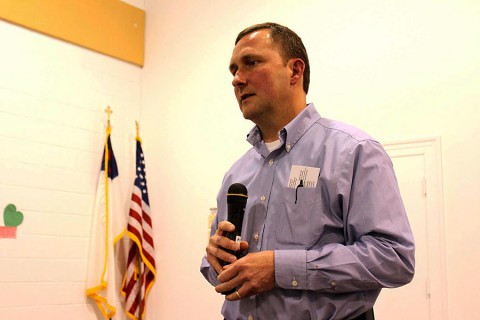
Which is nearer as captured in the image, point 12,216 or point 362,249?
point 362,249

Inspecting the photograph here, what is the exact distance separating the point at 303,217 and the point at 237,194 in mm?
206

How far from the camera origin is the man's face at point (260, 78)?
1.79 meters

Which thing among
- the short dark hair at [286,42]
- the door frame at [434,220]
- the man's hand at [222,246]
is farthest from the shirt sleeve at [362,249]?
the door frame at [434,220]

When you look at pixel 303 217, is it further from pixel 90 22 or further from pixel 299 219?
pixel 90 22

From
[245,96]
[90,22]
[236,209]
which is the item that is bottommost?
[236,209]

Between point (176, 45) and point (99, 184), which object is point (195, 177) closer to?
point (99, 184)

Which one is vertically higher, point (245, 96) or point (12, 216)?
point (245, 96)

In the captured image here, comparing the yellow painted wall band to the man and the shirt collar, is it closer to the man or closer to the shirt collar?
the man

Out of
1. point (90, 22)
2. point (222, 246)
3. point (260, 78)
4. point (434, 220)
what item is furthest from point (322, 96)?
point (222, 246)

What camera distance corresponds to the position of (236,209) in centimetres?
160

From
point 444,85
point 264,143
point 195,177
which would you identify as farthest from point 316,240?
point 195,177

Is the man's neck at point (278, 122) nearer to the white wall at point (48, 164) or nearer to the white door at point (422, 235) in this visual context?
the white door at point (422, 235)

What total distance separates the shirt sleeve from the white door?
5.94 ft

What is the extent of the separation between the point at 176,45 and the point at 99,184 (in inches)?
56.5
